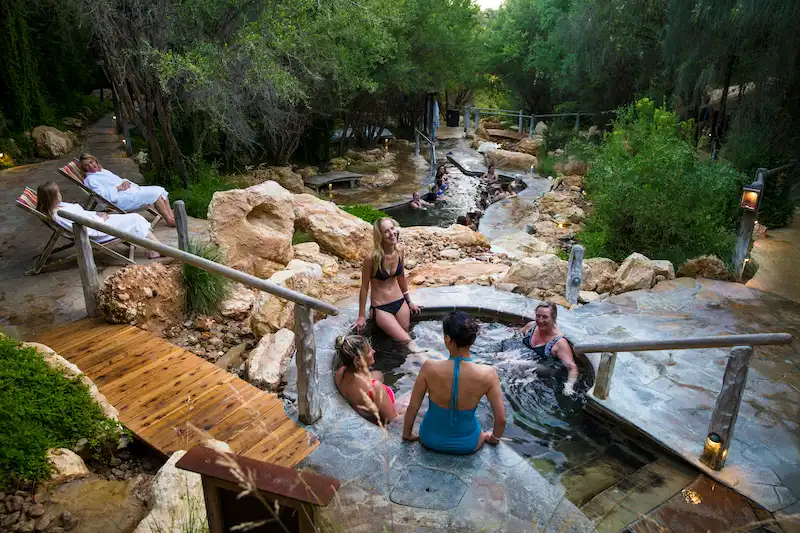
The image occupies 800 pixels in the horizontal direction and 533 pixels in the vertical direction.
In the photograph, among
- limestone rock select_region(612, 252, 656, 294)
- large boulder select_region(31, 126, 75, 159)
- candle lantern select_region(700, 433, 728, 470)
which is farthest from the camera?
large boulder select_region(31, 126, 75, 159)

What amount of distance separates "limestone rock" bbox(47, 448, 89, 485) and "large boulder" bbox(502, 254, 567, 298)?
5.26 m

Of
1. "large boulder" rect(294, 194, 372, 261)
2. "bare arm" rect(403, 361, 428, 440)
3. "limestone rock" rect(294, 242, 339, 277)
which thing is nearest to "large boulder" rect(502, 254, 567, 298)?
"limestone rock" rect(294, 242, 339, 277)

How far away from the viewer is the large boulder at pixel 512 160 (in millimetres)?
21188

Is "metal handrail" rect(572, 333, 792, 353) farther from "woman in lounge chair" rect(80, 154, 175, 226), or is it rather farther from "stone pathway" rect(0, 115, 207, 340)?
"woman in lounge chair" rect(80, 154, 175, 226)

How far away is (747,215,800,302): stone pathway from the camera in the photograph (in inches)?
307

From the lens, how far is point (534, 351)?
17.9ft

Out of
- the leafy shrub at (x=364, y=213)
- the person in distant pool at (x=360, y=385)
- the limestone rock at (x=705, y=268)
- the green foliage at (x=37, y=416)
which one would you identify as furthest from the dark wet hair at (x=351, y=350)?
the leafy shrub at (x=364, y=213)

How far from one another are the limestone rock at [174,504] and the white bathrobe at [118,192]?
5.55 meters

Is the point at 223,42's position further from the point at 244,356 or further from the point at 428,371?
the point at 428,371

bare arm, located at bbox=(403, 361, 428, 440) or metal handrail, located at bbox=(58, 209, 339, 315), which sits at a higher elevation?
metal handrail, located at bbox=(58, 209, 339, 315)

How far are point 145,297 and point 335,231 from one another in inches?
157

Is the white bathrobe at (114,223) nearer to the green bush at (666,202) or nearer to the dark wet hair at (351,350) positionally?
the dark wet hair at (351,350)

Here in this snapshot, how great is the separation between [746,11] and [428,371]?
32.7 ft

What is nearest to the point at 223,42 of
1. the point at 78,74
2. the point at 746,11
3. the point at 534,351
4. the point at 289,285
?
the point at 289,285
